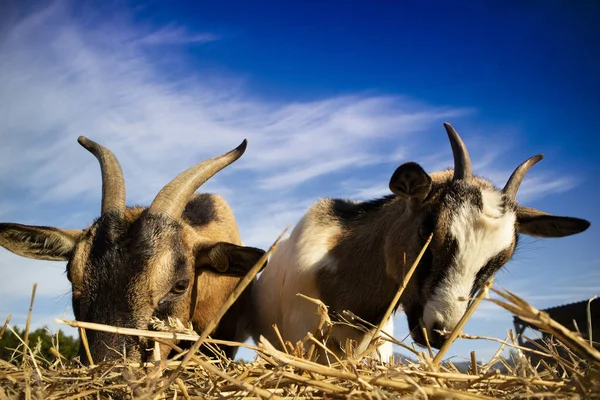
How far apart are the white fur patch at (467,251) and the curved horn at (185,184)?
251 centimetres

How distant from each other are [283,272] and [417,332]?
1719mm

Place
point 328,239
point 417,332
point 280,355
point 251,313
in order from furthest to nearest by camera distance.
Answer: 1. point 251,313
2. point 328,239
3. point 417,332
4. point 280,355

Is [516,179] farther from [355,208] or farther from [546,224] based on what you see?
[355,208]

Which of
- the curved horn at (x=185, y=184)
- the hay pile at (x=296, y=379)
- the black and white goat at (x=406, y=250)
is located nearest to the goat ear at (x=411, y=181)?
the black and white goat at (x=406, y=250)

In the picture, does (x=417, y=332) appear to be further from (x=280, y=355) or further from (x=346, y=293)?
(x=280, y=355)

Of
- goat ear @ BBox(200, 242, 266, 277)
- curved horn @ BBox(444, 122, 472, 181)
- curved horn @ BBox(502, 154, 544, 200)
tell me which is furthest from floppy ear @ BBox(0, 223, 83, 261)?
curved horn @ BBox(502, 154, 544, 200)

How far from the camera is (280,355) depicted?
2.19 m

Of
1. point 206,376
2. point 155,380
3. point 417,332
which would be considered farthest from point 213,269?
point 155,380

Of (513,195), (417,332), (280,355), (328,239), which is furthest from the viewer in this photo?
(328,239)

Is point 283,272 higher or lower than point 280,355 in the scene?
higher

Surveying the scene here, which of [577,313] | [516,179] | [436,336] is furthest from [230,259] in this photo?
[577,313]

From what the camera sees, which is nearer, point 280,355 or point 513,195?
point 280,355

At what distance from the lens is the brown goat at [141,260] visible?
408 cm

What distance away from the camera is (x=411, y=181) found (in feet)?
14.0
